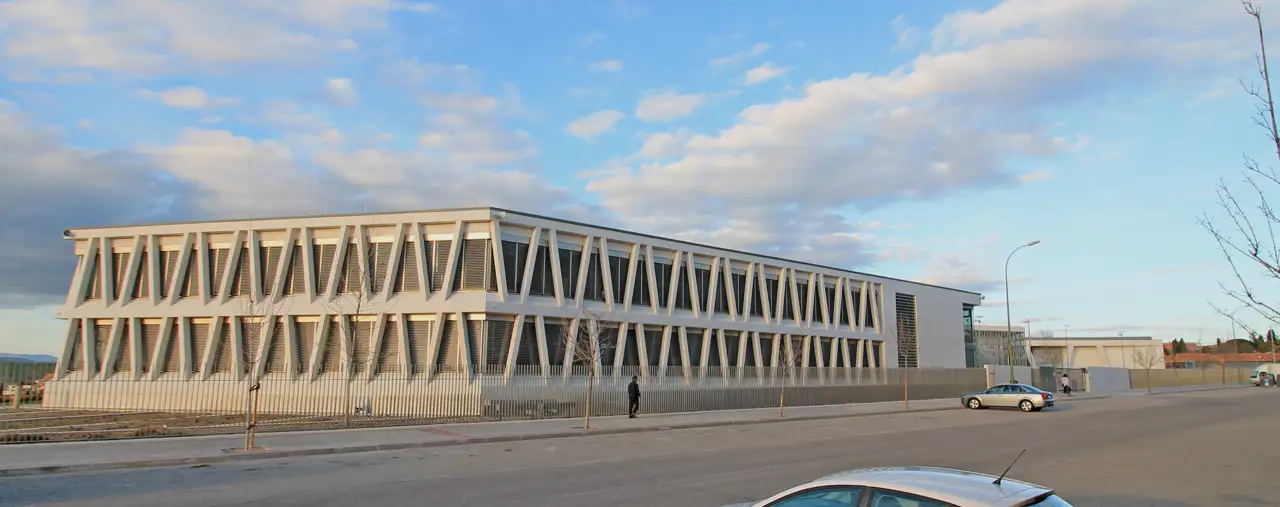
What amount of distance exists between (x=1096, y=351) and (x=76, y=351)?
110805mm

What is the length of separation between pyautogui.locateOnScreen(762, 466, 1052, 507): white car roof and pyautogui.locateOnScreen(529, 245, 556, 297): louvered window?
32409mm

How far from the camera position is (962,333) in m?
63.2

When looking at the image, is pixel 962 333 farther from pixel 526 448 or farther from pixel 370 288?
pixel 526 448

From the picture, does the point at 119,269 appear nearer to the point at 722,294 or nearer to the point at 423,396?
the point at 423,396

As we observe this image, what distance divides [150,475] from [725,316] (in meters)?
34.8

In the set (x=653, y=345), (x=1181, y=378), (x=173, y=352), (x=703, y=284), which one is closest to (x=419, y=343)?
(x=653, y=345)

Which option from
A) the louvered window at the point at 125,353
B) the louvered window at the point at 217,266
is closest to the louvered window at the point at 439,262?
the louvered window at the point at 217,266

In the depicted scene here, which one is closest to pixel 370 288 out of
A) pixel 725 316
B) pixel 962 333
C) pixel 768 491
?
pixel 725 316

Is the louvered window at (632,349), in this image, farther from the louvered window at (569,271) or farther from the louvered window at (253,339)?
the louvered window at (253,339)

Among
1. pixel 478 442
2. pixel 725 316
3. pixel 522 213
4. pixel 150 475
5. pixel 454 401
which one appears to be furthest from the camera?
pixel 725 316

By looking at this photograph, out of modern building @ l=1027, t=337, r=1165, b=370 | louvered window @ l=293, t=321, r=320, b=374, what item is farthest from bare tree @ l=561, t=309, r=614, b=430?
modern building @ l=1027, t=337, r=1165, b=370

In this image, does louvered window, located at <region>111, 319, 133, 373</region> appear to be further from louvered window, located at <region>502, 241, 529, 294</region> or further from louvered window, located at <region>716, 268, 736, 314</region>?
louvered window, located at <region>716, 268, 736, 314</region>

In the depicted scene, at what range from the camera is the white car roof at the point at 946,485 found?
442 centimetres

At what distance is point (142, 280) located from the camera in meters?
41.0
